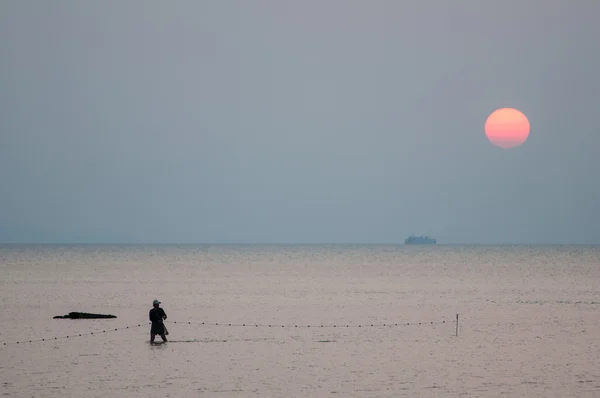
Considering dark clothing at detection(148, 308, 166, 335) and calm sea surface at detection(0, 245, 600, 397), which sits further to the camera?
dark clothing at detection(148, 308, 166, 335)

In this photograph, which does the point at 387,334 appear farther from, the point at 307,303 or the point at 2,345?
→ the point at 307,303

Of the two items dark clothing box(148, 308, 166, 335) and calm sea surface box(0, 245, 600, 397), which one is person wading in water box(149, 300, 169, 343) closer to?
dark clothing box(148, 308, 166, 335)

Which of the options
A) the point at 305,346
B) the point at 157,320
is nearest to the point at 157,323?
the point at 157,320

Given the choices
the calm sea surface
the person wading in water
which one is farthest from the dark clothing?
the calm sea surface

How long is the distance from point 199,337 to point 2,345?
9.62m

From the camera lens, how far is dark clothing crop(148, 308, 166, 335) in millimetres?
42781

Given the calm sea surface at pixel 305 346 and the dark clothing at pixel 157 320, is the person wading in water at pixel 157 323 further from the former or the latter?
the calm sea surface at pixel 305 346

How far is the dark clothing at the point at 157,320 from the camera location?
4278 cm

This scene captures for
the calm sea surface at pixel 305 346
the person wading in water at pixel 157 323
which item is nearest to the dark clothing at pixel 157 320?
the person wading in water at pixel 157 323

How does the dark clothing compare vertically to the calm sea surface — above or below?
above

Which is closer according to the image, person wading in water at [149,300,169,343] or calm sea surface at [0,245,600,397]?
calm sea surface at [0,245,600,397]

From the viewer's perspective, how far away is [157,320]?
4328cm

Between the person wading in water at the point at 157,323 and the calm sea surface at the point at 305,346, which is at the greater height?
the person wading in water at the point at 157,323

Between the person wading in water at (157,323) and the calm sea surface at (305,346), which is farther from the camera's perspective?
the person wading in water at (157,323)
